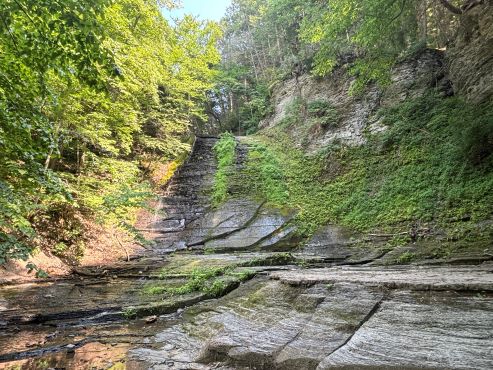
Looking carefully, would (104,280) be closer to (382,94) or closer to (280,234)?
(280,234)

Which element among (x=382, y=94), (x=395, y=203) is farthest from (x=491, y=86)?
(x=382, y=94)

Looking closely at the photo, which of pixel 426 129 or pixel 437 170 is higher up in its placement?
pixel 426 129

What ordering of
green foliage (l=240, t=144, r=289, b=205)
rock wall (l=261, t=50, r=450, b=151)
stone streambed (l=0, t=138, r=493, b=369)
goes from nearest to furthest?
stone streambed (l=0, t=138, r=493, b=369) < rock wall (l=261, t=50, r=450, b=151) < green foliage (l=240, t=144, r=289, b=205)

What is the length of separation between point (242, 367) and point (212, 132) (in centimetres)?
2795

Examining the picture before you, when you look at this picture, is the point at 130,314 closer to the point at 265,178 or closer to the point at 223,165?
the point at 265,178

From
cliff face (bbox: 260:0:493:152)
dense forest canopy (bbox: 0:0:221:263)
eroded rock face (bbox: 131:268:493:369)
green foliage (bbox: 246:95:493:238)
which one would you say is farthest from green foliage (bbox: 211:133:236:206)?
eroded rock face (bbox: 131:268:493:369)

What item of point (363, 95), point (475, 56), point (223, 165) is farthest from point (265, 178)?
point (475, 56)

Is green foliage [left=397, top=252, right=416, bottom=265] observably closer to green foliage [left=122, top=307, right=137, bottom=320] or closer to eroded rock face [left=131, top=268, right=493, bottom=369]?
eroded rock face [left=131, top=268, right=493, bottom=369]

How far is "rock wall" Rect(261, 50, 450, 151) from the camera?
38.8ft

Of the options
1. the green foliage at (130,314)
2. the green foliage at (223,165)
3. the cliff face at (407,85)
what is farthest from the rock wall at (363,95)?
the green foliage at (130,314)

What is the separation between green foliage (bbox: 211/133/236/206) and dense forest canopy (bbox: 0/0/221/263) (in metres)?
2.02

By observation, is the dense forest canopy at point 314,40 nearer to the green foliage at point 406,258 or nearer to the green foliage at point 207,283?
the green foliage at point 406,258

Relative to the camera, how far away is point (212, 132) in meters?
29.7

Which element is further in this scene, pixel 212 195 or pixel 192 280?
pixel 212 195
